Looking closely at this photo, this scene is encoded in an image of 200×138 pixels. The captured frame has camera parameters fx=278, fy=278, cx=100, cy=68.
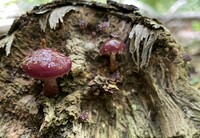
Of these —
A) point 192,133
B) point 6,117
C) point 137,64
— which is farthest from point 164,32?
point 6,117

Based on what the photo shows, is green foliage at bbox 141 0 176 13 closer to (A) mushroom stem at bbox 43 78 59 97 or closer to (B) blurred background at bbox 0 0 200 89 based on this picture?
(B) blurred background at bbox 0 0 200 89

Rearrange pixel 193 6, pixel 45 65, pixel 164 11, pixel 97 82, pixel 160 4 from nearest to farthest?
pixel 45 65, pixel 97 82, pixel 193 6, pixel 160 4, pixel 164 11

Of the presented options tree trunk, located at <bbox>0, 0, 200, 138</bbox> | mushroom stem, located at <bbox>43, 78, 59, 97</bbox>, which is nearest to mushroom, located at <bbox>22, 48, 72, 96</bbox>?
mushroom stem, located at <bbox>43, 78, 59, 97</bbox>

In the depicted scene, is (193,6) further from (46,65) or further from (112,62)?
(46,65)

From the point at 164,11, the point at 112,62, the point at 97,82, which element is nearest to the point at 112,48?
the point at 112,62

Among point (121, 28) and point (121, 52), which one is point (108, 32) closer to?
point (121, 28)

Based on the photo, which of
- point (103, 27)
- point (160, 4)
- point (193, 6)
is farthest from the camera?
point (160, 4)
